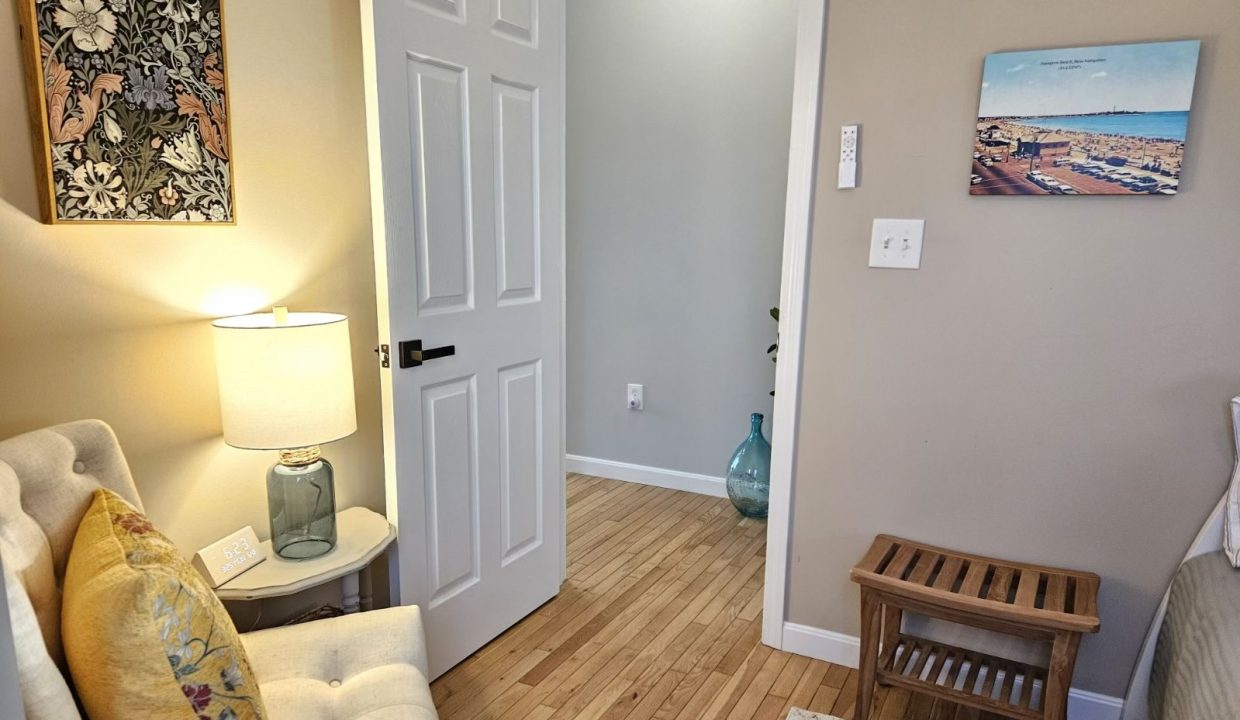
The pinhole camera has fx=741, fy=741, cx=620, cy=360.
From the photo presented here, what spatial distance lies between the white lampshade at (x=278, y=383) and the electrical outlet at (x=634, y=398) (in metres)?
2.13

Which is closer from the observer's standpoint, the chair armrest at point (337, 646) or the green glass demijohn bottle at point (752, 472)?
the chair armrest at point (337, 646)

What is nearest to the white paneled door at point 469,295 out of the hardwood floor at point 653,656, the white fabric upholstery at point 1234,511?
the hardwood floor at point 653,656

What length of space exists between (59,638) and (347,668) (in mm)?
549

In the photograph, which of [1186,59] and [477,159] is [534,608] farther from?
[1186,59]

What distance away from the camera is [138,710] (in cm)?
97

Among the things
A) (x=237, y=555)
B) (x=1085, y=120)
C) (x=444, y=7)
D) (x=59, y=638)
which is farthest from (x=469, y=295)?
(x=1085, y=120)

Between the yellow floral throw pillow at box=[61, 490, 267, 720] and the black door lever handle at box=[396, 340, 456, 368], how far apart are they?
813mm

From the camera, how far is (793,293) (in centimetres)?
212

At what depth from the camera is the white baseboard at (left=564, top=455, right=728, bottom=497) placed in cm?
358

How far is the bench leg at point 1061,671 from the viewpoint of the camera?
1.64 metres

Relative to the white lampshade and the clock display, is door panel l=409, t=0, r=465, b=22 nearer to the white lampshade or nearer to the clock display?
the white lampshade

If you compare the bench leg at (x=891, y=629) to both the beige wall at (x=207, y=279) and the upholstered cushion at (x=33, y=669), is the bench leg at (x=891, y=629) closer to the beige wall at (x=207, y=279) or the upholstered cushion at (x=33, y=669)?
the beige wall at (x=207, y=279)

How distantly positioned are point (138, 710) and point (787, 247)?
176 centimetres

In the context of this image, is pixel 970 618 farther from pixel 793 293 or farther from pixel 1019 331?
pixel 793 293
